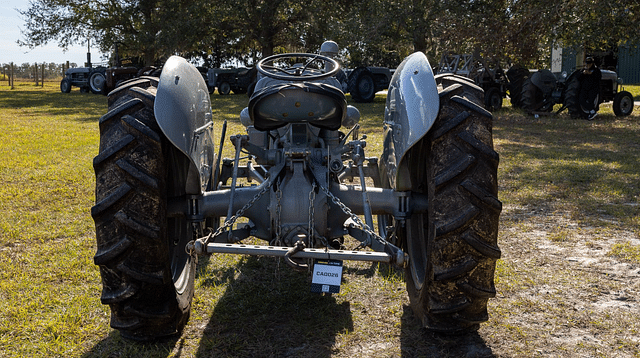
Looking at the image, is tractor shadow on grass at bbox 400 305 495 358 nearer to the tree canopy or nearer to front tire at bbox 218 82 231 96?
the tree canopy

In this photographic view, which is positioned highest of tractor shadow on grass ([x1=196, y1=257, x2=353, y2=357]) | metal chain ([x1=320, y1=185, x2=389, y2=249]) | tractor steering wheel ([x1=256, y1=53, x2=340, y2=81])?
tractor steering wheel ([x1=256, y1=53, x2=340, y2=81])

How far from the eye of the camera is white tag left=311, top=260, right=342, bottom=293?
8.78ft

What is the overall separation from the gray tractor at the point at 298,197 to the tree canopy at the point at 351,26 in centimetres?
1131

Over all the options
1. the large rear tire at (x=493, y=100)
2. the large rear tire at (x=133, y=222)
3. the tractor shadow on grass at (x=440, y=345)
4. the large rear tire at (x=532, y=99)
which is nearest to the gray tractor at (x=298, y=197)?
the large rear tire at (x=133, y=222)

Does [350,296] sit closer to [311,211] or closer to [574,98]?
[311,211]

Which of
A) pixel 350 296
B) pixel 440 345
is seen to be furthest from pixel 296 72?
pixel 440 345

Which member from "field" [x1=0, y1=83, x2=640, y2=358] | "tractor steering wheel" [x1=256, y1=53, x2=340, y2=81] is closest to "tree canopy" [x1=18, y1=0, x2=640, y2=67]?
"field" [x1=0, y1=83, x2=640, y2=358]

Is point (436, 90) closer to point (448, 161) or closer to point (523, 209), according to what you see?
point (448, 161)

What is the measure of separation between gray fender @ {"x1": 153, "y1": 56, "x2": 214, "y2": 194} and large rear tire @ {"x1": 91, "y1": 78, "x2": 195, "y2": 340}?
9 cm

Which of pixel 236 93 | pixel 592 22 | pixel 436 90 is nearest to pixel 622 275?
pixel 436 90

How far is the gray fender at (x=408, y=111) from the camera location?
9.80 ft

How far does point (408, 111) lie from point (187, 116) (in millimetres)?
1222

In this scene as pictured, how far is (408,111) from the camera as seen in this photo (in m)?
3.12

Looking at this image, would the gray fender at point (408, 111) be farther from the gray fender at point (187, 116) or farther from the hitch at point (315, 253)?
the gray fender at point (187, 116)
